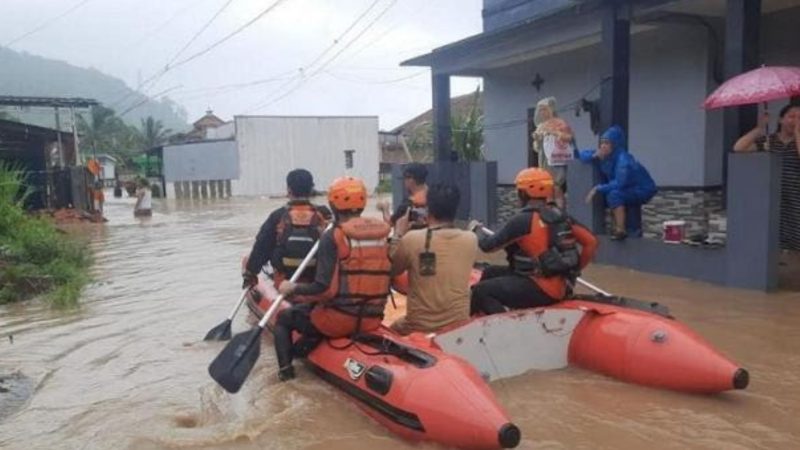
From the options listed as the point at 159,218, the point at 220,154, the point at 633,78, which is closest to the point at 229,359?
the point at 633,78

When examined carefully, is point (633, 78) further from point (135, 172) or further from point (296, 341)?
point (135, 172)

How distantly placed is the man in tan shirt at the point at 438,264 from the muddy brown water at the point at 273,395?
62 cm

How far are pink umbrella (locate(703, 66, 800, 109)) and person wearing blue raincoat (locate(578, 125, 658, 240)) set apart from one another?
162 centimetres

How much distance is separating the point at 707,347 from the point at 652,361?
0.35 metres

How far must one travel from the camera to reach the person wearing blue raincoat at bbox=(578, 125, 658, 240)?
9.24 m

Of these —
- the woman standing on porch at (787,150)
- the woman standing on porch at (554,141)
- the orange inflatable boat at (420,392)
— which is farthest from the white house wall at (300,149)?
the orange inflatable boat at (420,392)

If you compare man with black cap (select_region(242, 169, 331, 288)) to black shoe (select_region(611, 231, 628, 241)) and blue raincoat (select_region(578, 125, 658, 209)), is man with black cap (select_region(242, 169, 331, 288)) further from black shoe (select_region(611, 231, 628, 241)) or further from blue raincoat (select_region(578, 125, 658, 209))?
black shoe (select_region(611, 231, 628, 241))

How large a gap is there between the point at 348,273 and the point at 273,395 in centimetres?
111

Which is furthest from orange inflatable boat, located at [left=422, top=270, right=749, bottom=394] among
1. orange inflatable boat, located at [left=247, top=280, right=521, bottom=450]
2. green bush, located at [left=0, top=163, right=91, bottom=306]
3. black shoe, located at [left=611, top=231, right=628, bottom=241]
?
green bush, located at [left=0, top=163, right=91, bottom=306]

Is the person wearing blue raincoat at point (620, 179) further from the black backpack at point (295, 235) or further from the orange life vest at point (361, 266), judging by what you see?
the orange life vest at point (361, 266)

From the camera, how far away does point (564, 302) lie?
5.61 metres

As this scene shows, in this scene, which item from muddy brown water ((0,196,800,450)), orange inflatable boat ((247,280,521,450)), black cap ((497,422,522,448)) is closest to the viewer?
black cap ((497,422,522,448))

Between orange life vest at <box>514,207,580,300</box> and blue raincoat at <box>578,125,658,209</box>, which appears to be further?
blue raincoat at <box>578,125,658,209</box>

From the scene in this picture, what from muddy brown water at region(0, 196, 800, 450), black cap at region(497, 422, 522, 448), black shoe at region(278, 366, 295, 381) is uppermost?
black cap at region(497, 422, 522, 448)
